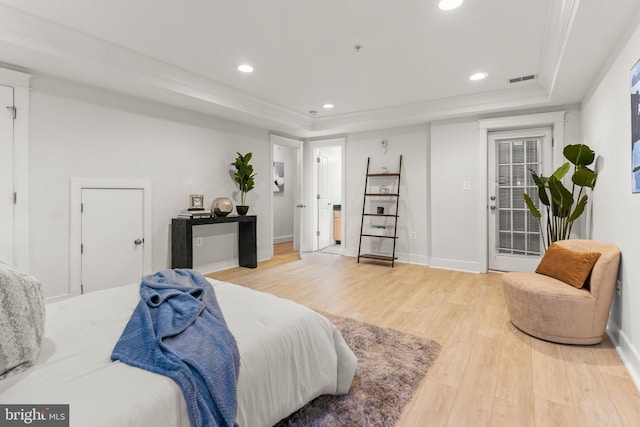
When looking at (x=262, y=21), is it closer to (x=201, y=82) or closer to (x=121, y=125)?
(x=201, y=82)

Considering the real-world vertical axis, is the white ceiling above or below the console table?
above

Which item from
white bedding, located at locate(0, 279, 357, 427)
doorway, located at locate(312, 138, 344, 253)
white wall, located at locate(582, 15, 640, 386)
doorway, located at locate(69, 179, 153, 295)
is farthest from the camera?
doorway, located at locate(312, 138, 344, 253)

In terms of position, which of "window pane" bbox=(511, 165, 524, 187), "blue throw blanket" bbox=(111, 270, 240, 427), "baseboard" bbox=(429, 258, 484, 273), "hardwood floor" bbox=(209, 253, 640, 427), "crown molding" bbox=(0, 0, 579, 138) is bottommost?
"hardwood floor" bbox=(209, 253, 640, 427)

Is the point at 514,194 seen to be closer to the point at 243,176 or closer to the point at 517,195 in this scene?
the point at 517,195

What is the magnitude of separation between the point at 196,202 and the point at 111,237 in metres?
1.08

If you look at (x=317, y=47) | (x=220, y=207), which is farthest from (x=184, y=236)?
(x=317, y=47)

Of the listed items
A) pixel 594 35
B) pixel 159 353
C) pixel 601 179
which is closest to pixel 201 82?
pixel 159 353

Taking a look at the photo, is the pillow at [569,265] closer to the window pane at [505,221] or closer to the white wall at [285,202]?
the window pane at [505,221]

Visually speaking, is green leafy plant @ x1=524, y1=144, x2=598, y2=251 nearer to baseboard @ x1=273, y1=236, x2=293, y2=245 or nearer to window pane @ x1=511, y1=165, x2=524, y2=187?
window pane @ x1=511, y1=165, x2=524, y2=187

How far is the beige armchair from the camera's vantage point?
2.26 meters

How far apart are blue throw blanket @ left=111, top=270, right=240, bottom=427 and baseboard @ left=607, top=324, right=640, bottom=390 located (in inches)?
90.7

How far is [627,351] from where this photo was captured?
2.10 meters

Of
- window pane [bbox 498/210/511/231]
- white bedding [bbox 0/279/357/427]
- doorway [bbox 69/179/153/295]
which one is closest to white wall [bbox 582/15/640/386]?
window pane [bbox 498/210/511/231]

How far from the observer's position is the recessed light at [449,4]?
2246mm
